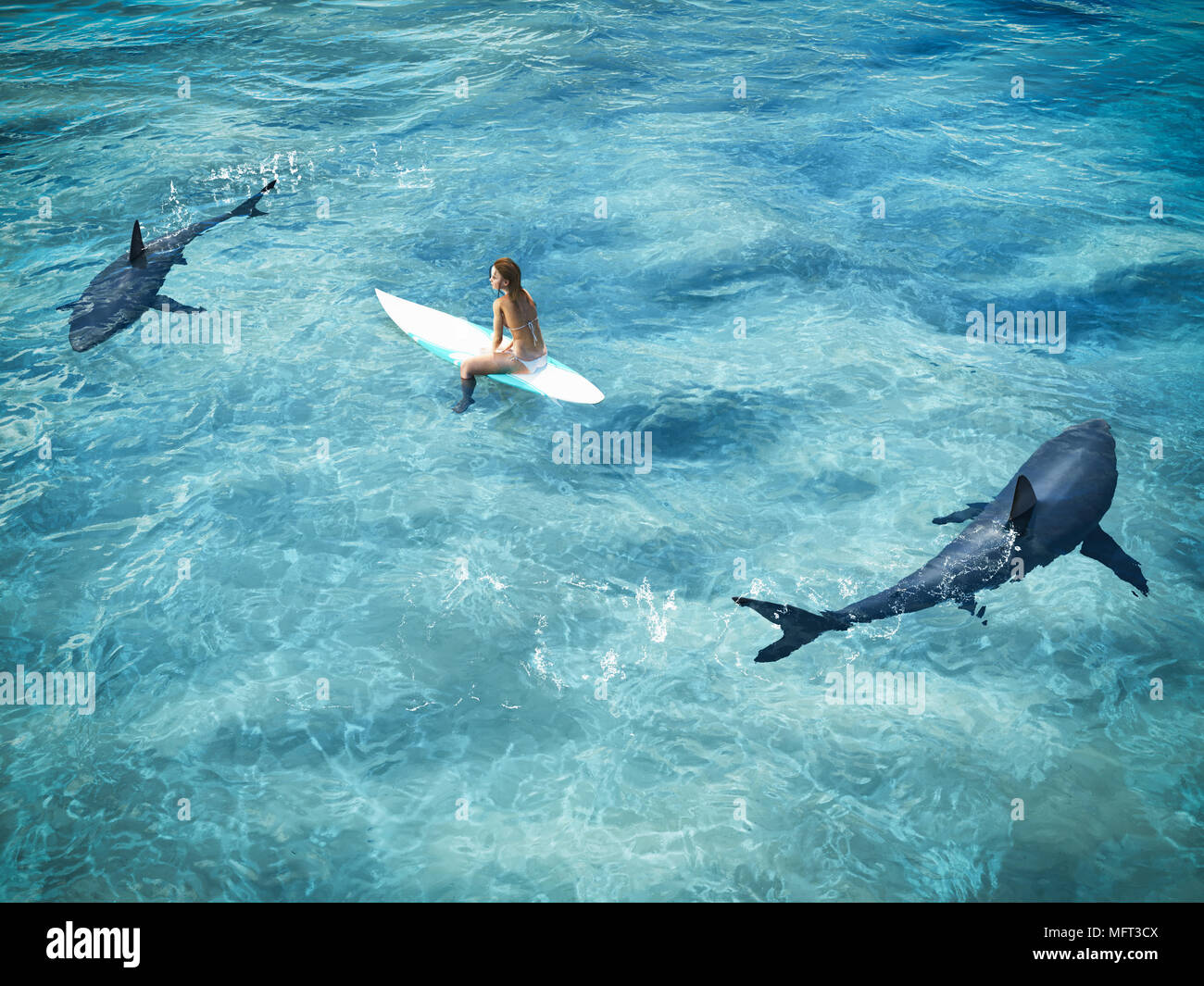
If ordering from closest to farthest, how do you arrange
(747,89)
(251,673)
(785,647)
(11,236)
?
(785,647), (251,673), (11,236), (747,89)

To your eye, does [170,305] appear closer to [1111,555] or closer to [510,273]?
[510,273]

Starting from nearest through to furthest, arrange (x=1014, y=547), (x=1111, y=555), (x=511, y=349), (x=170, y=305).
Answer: (x=1014, y=547) < (x=1111, y=555) < (x=511, y=349) < (x=170, y=305)

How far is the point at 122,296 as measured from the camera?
36.3 ft

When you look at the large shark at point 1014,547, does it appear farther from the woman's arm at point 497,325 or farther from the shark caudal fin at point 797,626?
the woman's arm at point 497,325

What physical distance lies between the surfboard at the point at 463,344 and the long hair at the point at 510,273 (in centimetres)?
108

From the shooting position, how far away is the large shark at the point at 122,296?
10.8 meters

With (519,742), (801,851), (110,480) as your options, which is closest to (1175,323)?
(801,851)

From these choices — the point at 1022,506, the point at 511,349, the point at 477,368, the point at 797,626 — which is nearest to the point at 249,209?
the point at 477,368

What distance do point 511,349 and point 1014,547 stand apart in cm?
585

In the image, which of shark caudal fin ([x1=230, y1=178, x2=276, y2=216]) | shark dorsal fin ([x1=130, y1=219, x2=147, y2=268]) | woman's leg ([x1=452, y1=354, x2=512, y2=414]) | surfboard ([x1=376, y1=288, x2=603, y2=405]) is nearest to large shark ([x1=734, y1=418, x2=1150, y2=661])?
surfboard ([x1=376, y1=288, x2=603, y2=405])

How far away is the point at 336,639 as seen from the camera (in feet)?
24.7

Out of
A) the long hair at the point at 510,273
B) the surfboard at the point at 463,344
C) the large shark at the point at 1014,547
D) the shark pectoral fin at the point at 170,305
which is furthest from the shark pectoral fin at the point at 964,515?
the shark pectoral fin at the point at 170,305

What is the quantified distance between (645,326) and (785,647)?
6.04 metres
